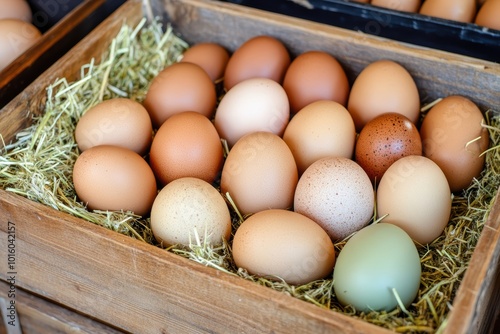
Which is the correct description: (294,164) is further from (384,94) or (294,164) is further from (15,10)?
(15,10)

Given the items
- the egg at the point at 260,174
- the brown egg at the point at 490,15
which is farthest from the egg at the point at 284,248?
the brown egg at the point at 490,15

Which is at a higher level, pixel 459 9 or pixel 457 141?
pixel 459 9

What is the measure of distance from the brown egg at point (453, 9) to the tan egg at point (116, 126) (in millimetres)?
927

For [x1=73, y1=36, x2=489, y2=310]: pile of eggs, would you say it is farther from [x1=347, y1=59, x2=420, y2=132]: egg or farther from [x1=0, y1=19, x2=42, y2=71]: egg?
[x1=0, y1=19, x2=42, y2=71]: egg

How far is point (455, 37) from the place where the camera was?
1674 mm

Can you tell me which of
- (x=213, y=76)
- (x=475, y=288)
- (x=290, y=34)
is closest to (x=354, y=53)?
(x=290, y=34)

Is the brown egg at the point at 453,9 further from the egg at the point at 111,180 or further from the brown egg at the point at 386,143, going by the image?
the egg at the point at 111,180

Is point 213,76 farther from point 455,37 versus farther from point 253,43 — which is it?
point 455,37

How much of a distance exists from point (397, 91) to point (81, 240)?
88cm

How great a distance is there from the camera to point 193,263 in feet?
3.95

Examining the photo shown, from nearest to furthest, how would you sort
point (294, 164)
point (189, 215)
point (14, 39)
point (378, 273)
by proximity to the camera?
point (378, 273), point (189, 215), point (294, 164), point (14, 39)

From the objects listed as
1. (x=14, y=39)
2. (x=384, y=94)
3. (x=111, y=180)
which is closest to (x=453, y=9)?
(x=384, y=94)

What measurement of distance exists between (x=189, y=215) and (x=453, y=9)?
3.45 feet

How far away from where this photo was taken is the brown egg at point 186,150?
1.46 meters
